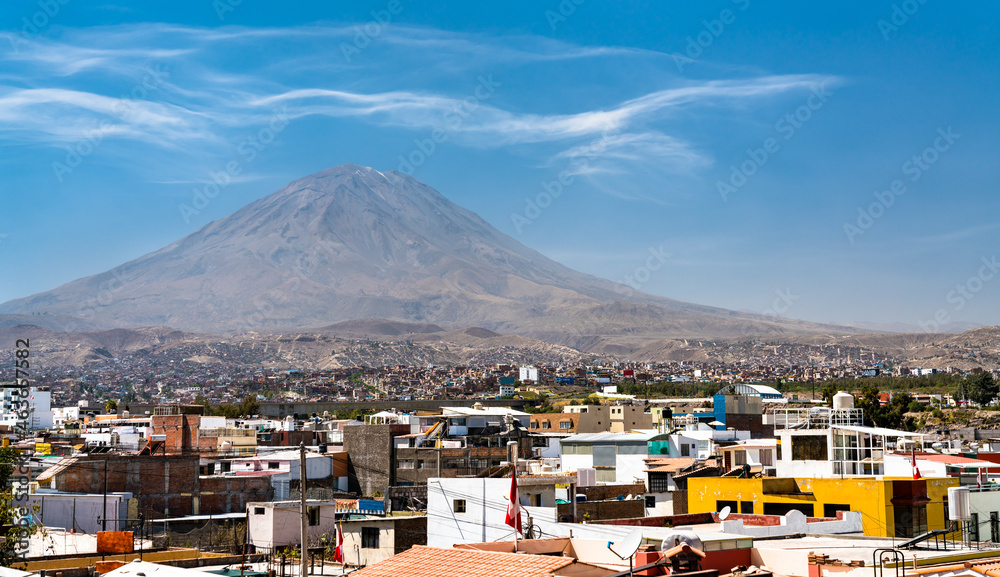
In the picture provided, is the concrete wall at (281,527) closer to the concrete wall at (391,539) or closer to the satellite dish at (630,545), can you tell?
the concrete wall at (391,539)

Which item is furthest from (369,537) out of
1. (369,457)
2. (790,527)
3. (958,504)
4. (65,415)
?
(65,415)

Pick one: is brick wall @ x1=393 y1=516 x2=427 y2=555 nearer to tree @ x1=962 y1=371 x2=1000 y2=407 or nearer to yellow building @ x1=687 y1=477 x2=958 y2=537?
yellow building @ x1=687 y1=477 x2=958 y2=537

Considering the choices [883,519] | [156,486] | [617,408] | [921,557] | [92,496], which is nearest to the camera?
[921,557]

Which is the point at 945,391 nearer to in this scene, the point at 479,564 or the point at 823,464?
the point at 823,464

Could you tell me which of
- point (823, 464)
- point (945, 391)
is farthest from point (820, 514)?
point (945, 391)

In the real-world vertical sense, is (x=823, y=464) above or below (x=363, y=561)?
above
